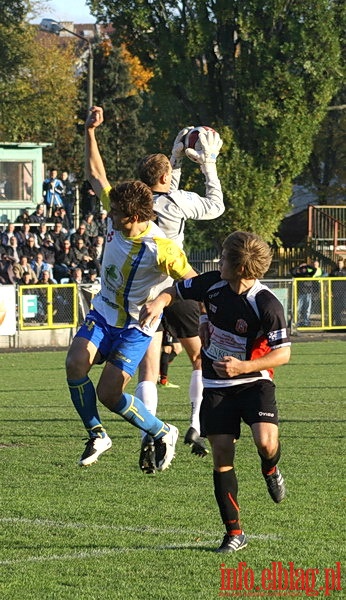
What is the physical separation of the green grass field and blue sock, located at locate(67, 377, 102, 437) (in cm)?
47

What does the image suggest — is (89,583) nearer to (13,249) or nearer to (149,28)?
(13,249)

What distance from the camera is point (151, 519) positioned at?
7.21m

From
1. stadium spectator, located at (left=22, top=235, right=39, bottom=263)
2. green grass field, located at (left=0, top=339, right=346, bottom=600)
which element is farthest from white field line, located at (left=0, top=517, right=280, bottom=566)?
stadium spectator, located at (left=22, top=235, right=39, bottom=263)

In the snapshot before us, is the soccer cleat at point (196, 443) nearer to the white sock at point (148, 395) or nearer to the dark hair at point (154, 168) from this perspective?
the white sock at point (148, 395)

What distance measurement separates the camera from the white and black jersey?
21.4ft

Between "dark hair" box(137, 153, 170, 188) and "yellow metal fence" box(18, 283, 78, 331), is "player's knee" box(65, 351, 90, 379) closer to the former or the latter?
"dark hair" box(137, 153, 170, 188)

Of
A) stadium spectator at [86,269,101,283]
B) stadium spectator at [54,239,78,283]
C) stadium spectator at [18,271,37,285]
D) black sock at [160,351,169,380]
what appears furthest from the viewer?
stadium spectator at [54,239,78,283]

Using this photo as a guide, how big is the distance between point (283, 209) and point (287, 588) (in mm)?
35682

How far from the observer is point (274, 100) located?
3878cm

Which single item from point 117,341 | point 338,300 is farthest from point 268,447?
point 338,300

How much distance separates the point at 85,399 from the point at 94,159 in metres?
1.92

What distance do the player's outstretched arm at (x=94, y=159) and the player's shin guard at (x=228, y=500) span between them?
2929 millimetres

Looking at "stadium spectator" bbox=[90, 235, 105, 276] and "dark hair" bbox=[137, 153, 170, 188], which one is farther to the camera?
"stadium spectator" bbox=[90, 235, 105, 276]

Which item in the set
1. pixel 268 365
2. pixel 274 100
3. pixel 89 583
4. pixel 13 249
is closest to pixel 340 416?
pixel 268 365
